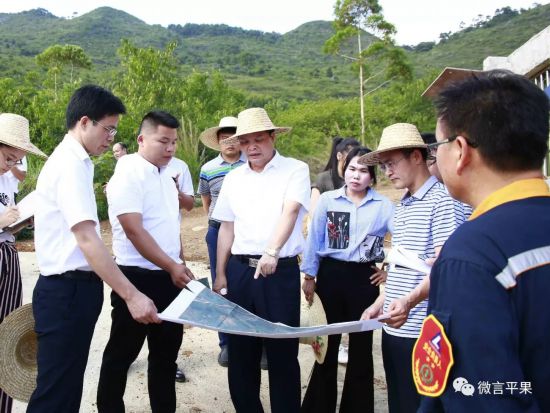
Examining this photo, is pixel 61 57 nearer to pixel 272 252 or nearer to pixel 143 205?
pixel 143 205

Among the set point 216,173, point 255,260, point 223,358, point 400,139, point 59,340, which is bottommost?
point 223,358

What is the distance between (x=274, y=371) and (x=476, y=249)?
2.11 m

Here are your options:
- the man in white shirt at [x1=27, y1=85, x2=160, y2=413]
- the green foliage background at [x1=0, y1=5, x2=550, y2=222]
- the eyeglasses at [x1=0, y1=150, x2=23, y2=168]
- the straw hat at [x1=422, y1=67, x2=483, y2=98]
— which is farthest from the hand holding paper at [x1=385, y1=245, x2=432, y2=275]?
the green foliage background at [x1=0, y1=5, x2=550, y2=222]

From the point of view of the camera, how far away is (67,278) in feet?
7.86

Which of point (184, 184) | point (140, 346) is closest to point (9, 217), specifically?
point (140, 346)

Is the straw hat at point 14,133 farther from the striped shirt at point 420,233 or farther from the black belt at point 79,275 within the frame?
the striped shirt at point 420,233

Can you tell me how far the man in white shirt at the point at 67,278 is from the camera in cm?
234

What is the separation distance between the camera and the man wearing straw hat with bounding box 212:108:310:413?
299 cm

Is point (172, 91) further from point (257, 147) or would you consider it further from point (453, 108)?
point (453, 108)

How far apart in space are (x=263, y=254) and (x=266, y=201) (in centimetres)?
32

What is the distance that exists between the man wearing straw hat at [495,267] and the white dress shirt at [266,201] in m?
1.84

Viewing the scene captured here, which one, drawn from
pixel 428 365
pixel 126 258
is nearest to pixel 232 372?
pixel 126 258

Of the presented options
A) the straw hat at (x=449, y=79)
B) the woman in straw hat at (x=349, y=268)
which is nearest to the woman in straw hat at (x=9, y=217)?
the woman in straw hat at (x=349, y=268)

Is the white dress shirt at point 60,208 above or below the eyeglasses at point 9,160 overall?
Answer: below
